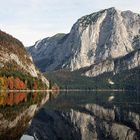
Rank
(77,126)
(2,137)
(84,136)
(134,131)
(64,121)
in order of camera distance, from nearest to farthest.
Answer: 1. (2,137)
2. (84,136)
3. (134,131)
4. (77,126)
5. (64,121)

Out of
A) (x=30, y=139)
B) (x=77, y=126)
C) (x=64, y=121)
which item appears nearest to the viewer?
(x=30, y=139)

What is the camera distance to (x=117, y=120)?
230 ft

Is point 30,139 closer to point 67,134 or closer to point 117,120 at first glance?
point 67,134

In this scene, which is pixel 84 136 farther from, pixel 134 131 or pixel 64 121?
pixel 64 121

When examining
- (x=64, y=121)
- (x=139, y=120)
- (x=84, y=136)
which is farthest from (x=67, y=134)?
(x=139, y=120)

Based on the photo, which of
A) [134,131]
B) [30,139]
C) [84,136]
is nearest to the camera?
[30,139]

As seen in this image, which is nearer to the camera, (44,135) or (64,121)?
(44,135)

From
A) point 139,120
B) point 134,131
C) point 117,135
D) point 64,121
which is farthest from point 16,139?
point 139,120

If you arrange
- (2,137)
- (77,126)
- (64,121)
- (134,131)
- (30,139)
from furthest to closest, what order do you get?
1. (64,121)
2. (77,126)
3. (134,131)
4. (30,139)
5. (2,137)

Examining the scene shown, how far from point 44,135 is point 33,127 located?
6658 millimetres

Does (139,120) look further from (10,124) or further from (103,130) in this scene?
(10,124)

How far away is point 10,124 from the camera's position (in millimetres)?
52188

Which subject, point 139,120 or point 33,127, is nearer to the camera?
point 33,127

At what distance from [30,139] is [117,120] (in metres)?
29.2
